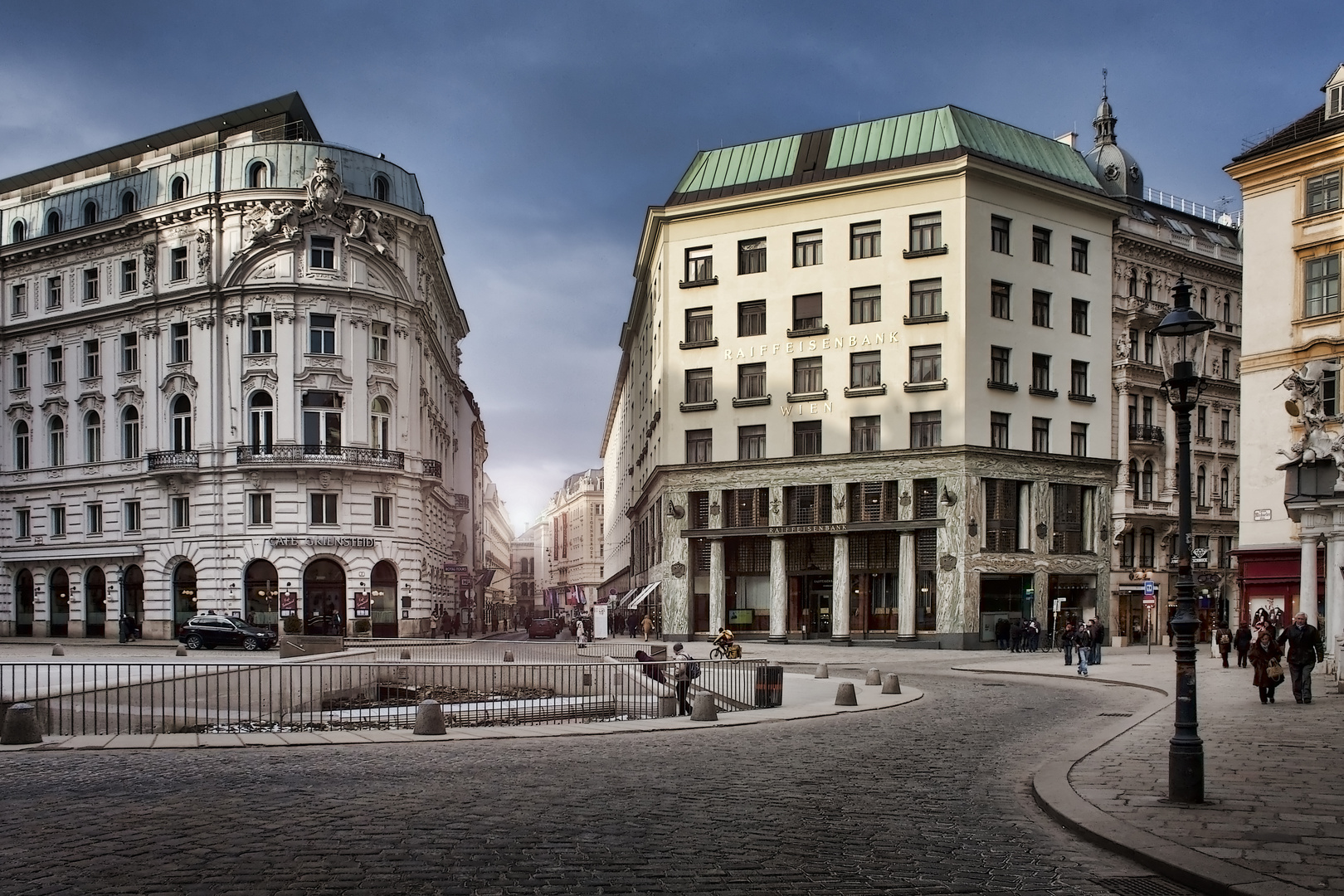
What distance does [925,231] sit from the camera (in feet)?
178

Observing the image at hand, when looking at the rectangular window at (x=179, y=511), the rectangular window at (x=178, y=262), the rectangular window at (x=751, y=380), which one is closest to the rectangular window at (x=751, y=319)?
the rectangular window at (x=751, y=380)

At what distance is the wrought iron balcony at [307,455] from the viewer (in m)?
57.4

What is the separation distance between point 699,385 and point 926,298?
11.5 meters

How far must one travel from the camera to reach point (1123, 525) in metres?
64.0

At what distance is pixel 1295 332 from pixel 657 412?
100 ft

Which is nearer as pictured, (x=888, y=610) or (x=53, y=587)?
(x=888, y=610)

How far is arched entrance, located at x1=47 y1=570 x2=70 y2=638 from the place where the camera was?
64312 millimetres

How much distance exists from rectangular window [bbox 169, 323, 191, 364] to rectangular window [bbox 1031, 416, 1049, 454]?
40813mm

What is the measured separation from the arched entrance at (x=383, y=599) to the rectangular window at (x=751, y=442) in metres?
18.0

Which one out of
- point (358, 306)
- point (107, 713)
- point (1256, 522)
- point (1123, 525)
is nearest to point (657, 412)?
point (358, 306)

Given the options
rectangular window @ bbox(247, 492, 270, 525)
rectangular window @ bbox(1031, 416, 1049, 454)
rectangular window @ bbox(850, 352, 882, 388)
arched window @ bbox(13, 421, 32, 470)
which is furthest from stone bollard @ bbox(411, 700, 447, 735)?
arched window @ bbox(13, 421, 32, 470)

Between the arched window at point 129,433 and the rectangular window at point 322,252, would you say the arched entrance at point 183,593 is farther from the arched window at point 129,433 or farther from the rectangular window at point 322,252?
the rectangular window at point 322,252

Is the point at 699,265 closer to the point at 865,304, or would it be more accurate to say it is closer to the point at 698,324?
the point at 698,324

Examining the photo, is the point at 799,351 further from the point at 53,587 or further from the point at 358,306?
the point at 53,587
